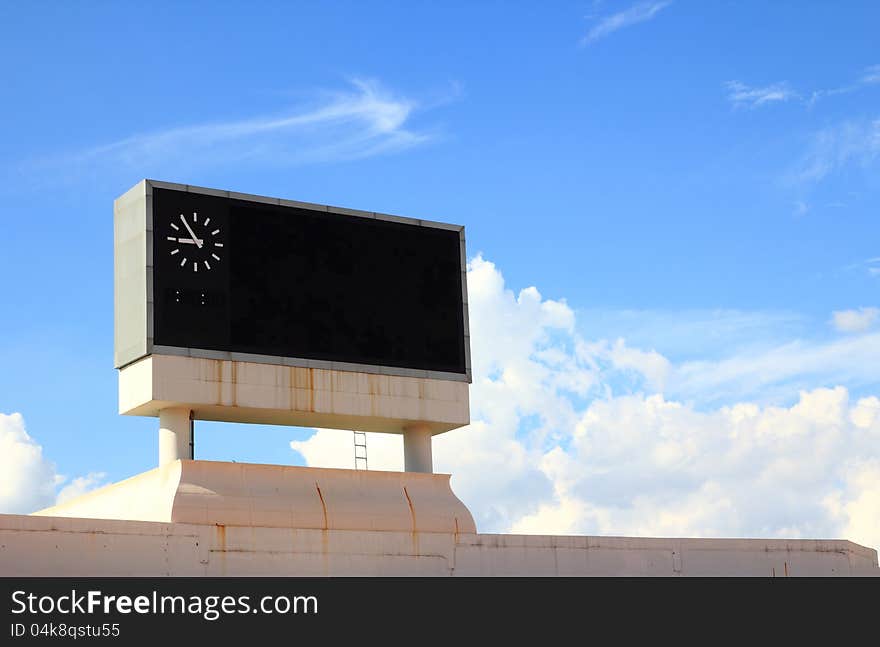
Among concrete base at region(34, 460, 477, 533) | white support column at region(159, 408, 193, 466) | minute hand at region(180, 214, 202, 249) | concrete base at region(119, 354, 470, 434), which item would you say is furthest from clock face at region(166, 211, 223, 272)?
concrete base at region(34, 460, 477, 533)

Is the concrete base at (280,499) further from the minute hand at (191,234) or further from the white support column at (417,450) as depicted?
the minute hand at (191,234)

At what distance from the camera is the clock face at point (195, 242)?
36219mm

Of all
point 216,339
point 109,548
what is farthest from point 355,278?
point 109,548

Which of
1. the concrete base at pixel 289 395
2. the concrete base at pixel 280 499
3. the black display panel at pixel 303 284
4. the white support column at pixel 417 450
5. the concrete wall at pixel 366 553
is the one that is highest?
the black display panel at pixel 303 284

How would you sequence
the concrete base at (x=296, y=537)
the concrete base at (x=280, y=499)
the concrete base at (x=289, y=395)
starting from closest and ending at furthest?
the concrete base at (x=296, y=537) → the concrete base at (x=280, y=499) → the concrete base at (x=289, y=395)

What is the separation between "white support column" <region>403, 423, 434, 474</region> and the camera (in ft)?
128

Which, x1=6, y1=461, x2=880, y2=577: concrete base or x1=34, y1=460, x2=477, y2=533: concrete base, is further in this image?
x1=34, y1=460, x2=477, y2=533: concrete base

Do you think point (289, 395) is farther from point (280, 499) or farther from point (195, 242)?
point (195, 242)

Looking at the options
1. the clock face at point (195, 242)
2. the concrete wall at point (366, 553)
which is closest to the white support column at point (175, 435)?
the concrete wall at point (366, 553)

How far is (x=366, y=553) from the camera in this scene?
118 ft

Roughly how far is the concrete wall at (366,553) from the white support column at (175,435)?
268cm

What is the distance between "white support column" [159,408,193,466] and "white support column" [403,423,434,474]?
19.9ft

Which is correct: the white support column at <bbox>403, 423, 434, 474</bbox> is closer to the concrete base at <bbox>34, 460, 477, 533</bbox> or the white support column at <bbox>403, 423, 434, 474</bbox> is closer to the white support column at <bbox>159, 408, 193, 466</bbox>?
the concrete base at <bbox>34, 460, 477, 533</bbox>

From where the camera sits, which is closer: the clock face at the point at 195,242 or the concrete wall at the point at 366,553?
the concrete wall at the point at 366,553
